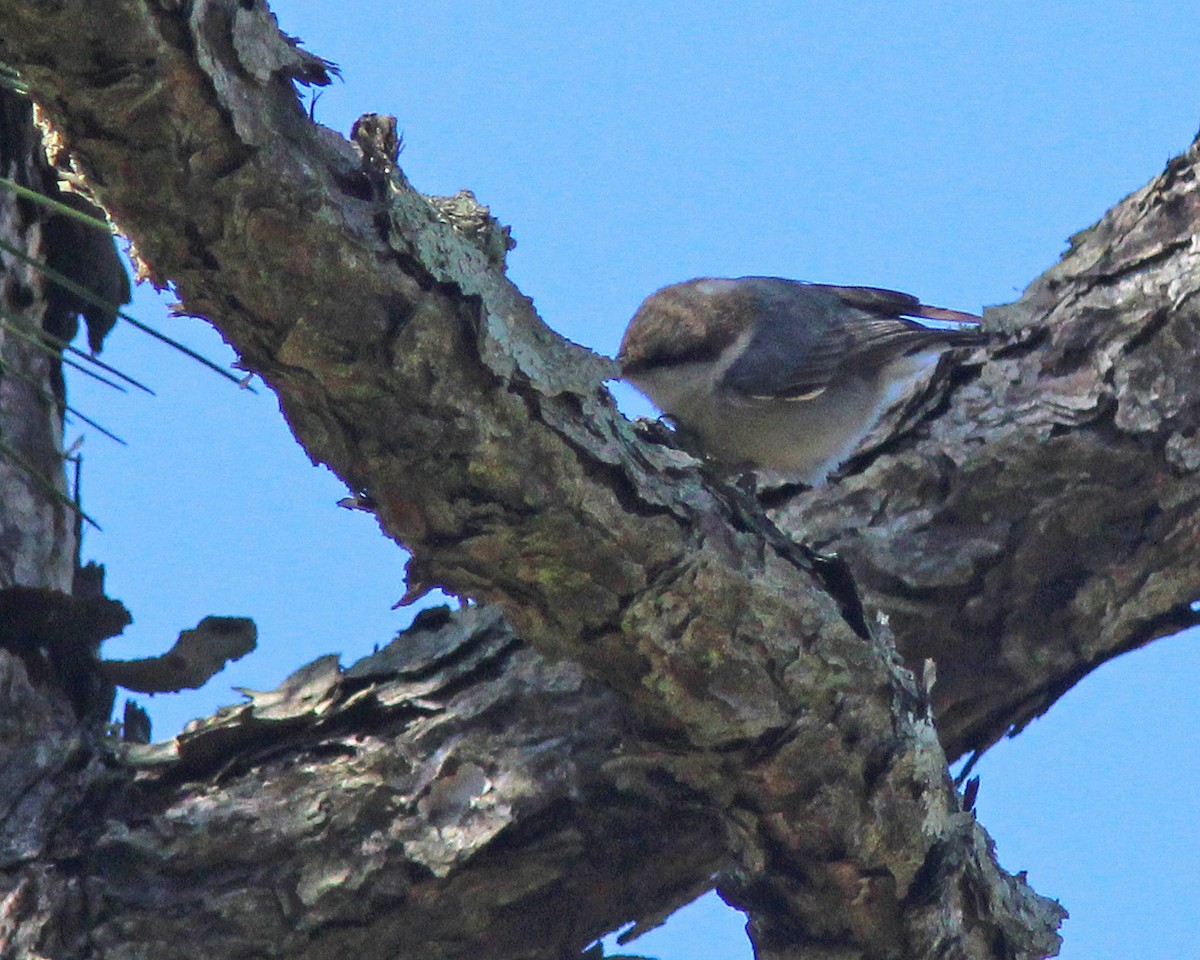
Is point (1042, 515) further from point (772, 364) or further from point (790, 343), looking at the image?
point (790, 343)

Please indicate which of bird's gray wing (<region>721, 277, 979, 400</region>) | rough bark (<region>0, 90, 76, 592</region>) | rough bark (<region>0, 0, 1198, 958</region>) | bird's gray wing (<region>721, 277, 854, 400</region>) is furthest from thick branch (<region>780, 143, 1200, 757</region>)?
rough bark (<region>0, 90, 76, 592</region>)

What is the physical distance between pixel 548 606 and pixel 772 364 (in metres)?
2.00

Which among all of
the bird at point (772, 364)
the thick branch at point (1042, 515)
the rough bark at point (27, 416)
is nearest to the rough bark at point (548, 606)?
the thick branch at point (1042, 515)

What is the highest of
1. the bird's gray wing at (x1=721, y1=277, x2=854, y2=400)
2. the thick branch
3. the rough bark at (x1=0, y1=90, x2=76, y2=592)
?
the bird's gray wing at (x1=721, y1=277, x2=854, y2=400)

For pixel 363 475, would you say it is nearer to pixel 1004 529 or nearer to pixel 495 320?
pixel 495 320

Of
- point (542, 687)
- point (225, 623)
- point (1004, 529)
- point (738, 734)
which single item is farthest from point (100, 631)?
point (1004, 529)

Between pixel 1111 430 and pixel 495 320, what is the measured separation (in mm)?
1653

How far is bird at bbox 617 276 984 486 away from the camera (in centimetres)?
383

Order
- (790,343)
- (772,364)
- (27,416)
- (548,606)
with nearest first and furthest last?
(548,606)
(27,416)
(772,364)
(790,343)

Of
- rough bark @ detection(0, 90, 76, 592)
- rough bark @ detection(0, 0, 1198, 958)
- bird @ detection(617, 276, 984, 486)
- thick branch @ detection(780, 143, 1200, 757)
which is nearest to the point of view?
rough bark @ detection(0, 0, 1198, 958)

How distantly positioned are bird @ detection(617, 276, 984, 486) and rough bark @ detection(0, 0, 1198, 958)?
0.65m

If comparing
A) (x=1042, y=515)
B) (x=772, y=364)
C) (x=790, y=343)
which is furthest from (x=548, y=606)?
(x=790, y=343)

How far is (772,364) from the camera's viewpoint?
395cm

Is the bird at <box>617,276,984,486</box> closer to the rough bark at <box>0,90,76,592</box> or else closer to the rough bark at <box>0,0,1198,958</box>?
the rough bark at <box>0,0,1198,958</box>
